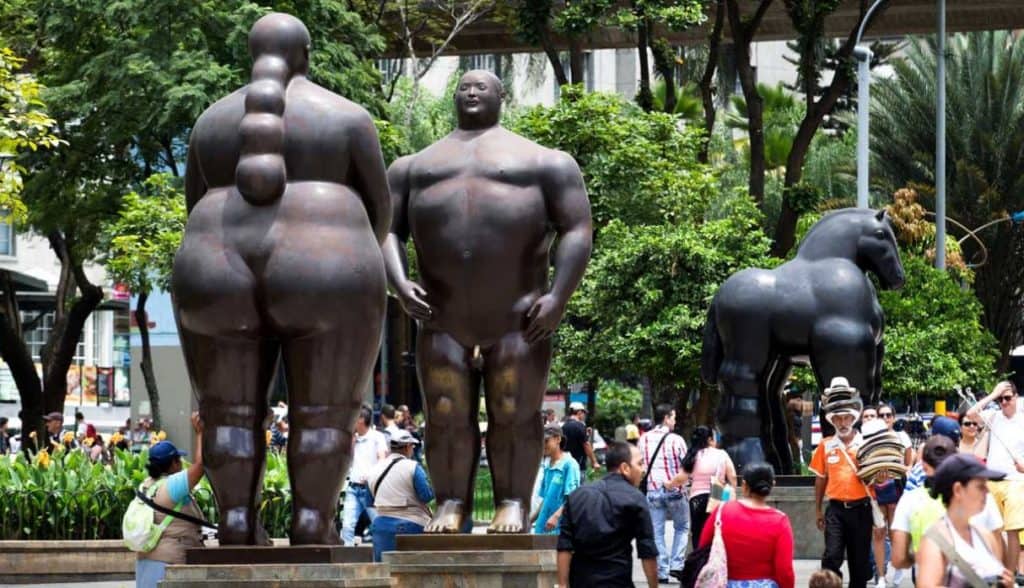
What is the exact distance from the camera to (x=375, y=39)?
3197 centimetres

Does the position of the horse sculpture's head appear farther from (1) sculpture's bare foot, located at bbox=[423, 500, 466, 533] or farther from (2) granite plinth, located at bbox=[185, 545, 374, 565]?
(2) granite plinth, located at bbox=[185, 545, 374, 565]

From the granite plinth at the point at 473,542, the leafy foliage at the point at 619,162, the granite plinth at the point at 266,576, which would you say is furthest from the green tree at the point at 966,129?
the granite plinth at the point at 266,576

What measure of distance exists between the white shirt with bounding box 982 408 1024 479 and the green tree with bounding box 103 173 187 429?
17.3 meters

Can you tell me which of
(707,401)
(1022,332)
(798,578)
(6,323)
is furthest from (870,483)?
(1022,332)

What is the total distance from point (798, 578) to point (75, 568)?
5.81 m

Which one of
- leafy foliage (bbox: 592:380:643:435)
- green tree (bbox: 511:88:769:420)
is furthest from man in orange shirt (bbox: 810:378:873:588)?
leafy foliage (bbox: 592:380:643:435)

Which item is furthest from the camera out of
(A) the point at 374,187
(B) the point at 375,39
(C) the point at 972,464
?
(B) the point at 375,39

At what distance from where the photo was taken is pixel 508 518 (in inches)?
402

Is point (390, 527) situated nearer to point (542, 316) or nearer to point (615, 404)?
point (542, 316)

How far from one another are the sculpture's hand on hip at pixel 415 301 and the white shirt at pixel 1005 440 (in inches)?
216

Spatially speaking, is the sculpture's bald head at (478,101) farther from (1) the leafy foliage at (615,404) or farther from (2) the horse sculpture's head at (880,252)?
(1) the leafy foliage at (615,404)

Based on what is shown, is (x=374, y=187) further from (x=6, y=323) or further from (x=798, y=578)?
(x=6, y=323)

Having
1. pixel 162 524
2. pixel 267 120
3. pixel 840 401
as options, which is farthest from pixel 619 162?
pixel 267 120

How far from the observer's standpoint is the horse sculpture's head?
15.6m
